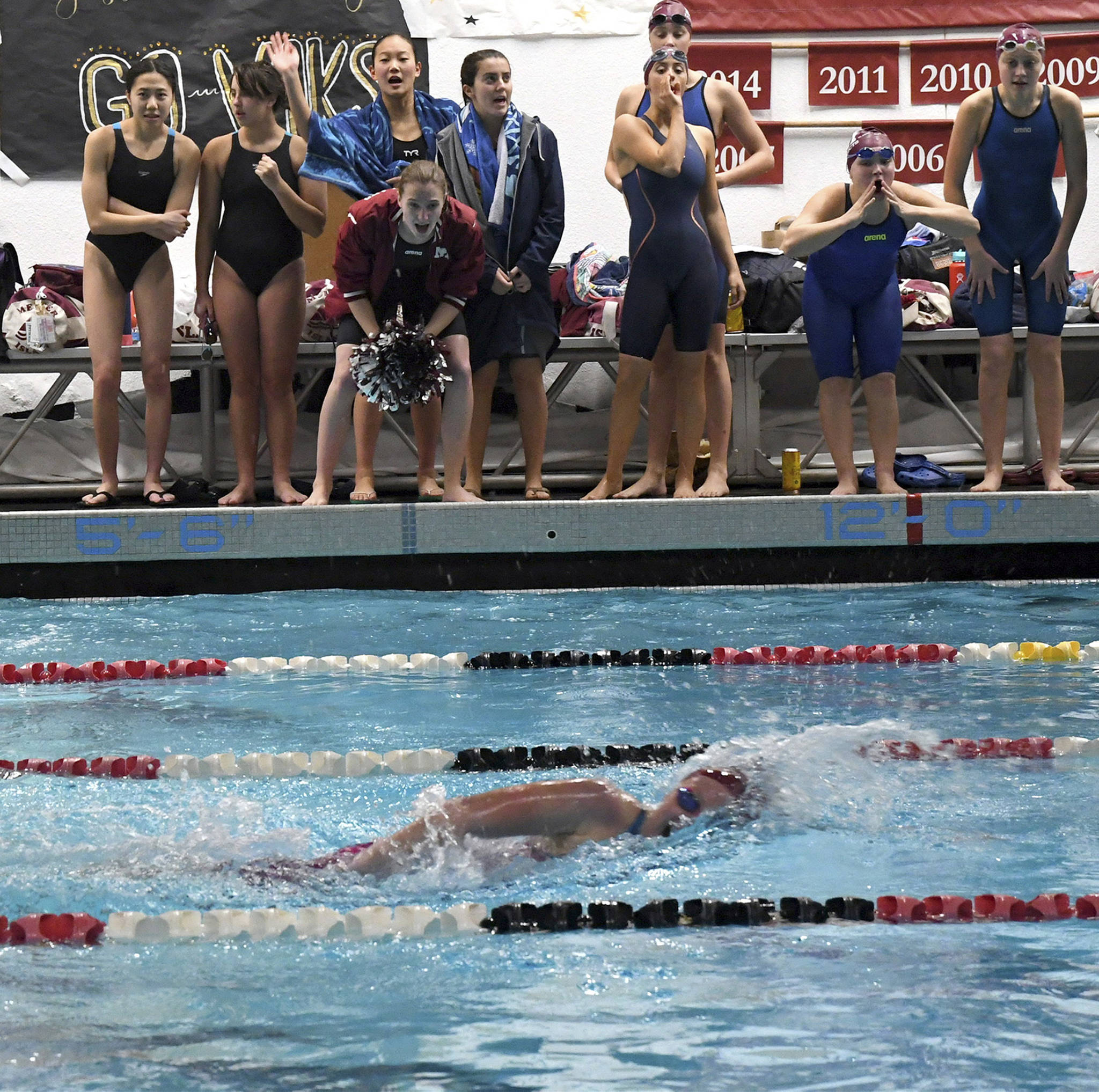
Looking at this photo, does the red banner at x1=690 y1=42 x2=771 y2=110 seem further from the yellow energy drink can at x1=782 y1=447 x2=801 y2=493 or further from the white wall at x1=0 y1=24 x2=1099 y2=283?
the yellow energy drink can at x1=782 y1=447 x2=801 y2=493

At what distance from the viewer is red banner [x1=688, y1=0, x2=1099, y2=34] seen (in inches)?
346

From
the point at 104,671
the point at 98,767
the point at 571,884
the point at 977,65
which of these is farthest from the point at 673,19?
the point at 571,884

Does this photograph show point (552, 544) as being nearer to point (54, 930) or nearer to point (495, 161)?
point (495, 161)

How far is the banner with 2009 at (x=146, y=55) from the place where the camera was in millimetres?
8484

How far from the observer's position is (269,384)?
642 cm

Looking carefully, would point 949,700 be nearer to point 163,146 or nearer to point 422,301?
point 422,301

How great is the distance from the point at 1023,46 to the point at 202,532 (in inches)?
152

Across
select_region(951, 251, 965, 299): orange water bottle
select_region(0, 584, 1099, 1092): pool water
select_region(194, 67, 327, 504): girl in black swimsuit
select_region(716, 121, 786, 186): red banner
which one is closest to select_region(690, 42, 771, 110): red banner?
select_region(716, 121, 786, 186): red banner

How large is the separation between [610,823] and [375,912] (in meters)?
0.56

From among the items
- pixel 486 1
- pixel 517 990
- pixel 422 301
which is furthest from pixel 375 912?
pixel 486 1

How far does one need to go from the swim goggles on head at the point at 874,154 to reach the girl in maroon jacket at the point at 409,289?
5.21ft

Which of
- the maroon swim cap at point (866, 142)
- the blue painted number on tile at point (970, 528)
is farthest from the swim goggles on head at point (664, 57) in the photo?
the blue painted number on tile at point (970, 528)

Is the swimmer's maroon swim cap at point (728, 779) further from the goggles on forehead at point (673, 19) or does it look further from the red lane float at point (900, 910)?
the goggles on forehead at point (673, 19)

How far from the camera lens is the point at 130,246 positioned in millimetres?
6305
